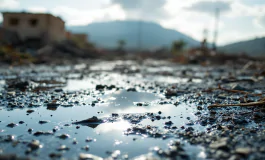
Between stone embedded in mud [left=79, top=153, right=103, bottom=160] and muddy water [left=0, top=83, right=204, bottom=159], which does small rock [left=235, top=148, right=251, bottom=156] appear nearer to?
muddy water [left=0, top=83, right=204, bottom=159]

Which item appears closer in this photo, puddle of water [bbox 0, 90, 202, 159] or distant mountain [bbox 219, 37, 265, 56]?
puddle of water [bbox 0, 90, 202, 159]

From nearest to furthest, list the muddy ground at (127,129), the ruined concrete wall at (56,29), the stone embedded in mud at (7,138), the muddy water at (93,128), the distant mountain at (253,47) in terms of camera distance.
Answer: the muddy ground at (127,129)
the muddy water at (93,128)
the stone embedded in mud at (7,138)
the ruined concrete wall at (56,29)
the distant mountain at (253,47)

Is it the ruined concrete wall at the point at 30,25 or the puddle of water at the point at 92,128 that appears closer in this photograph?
the puddle of water at the point at 92,128

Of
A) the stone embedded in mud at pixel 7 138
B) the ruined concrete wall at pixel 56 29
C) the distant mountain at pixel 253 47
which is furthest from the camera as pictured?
the distant mountain at pixel 253 47

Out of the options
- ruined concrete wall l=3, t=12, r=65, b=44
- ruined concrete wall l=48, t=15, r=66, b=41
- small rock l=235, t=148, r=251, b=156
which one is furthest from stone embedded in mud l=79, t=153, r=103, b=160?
ruined concrete wall l=48, t=15, r=66, b=41

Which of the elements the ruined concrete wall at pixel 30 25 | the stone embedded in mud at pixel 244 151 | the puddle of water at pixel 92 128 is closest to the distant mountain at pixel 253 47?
the ruined concrete wall at pixel 30 25

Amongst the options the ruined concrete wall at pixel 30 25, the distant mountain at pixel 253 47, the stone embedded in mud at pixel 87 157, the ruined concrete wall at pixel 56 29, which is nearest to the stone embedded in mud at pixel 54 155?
the stone embedded in mud at pixel 87 157

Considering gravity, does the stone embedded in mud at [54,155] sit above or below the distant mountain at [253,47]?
below

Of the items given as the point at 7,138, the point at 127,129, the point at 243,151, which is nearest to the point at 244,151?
the point at 243,151

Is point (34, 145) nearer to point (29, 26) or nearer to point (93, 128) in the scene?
point (93, 128)

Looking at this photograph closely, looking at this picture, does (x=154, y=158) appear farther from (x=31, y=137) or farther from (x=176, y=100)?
(x=176, y=100)

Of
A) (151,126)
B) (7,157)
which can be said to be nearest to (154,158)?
(151,126)

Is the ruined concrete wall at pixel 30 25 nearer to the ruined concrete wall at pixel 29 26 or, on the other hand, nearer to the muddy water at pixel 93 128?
the ruined concrete wall at pixel 29 26

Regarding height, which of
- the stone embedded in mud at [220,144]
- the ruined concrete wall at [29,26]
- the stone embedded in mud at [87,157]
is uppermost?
the ruined concrete wall at [29,26]
